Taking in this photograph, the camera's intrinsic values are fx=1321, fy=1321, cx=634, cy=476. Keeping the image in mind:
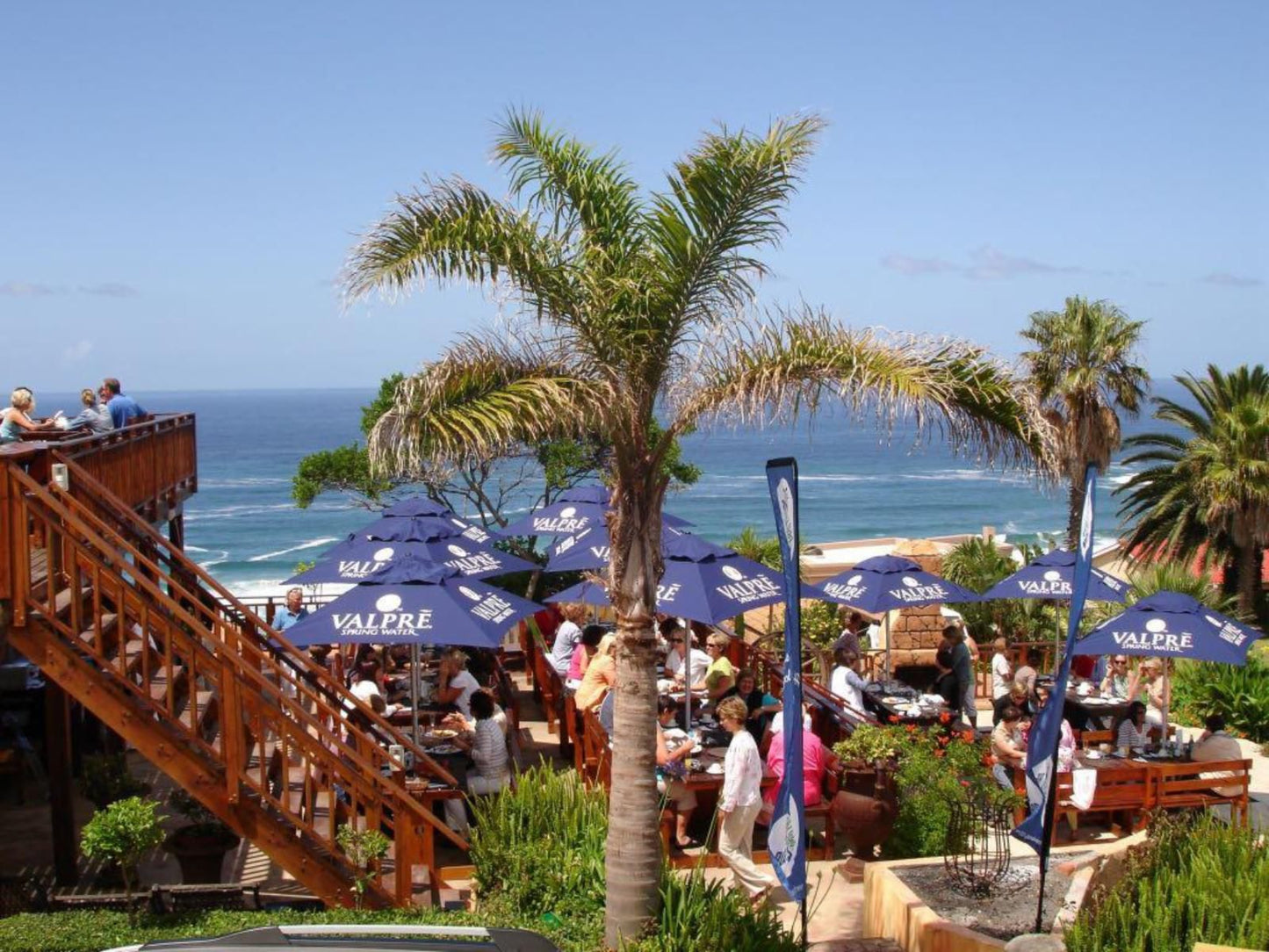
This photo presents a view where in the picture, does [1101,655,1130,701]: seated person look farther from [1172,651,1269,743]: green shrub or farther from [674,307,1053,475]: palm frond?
[674,307,1053,475]: palm frond

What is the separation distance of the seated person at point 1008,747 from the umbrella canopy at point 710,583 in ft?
7.71

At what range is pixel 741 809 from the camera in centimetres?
936

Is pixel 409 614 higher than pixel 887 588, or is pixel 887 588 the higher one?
pixel 409 614

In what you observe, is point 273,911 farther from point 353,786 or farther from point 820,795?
point 820,795

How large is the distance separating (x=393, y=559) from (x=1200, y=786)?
7586mm

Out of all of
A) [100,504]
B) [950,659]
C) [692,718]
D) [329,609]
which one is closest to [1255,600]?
[950,659]

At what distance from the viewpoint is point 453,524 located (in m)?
15.3

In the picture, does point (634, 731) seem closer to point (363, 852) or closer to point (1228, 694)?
point (363, 852)

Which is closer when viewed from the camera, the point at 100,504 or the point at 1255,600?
the point at 100,504

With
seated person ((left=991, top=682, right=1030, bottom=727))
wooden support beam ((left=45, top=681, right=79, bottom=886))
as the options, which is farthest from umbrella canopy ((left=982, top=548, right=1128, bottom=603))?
wooden support beam ((left=45, top=681, right=79, bottom=886))

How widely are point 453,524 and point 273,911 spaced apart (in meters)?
7.23

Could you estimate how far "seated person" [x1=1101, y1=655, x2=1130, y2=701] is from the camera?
1484 centimetres

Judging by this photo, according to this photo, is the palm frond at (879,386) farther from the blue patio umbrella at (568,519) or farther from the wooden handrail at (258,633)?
the blue patio umbrella at (568,519)

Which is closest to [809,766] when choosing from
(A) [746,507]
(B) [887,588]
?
(B) [887,588]
